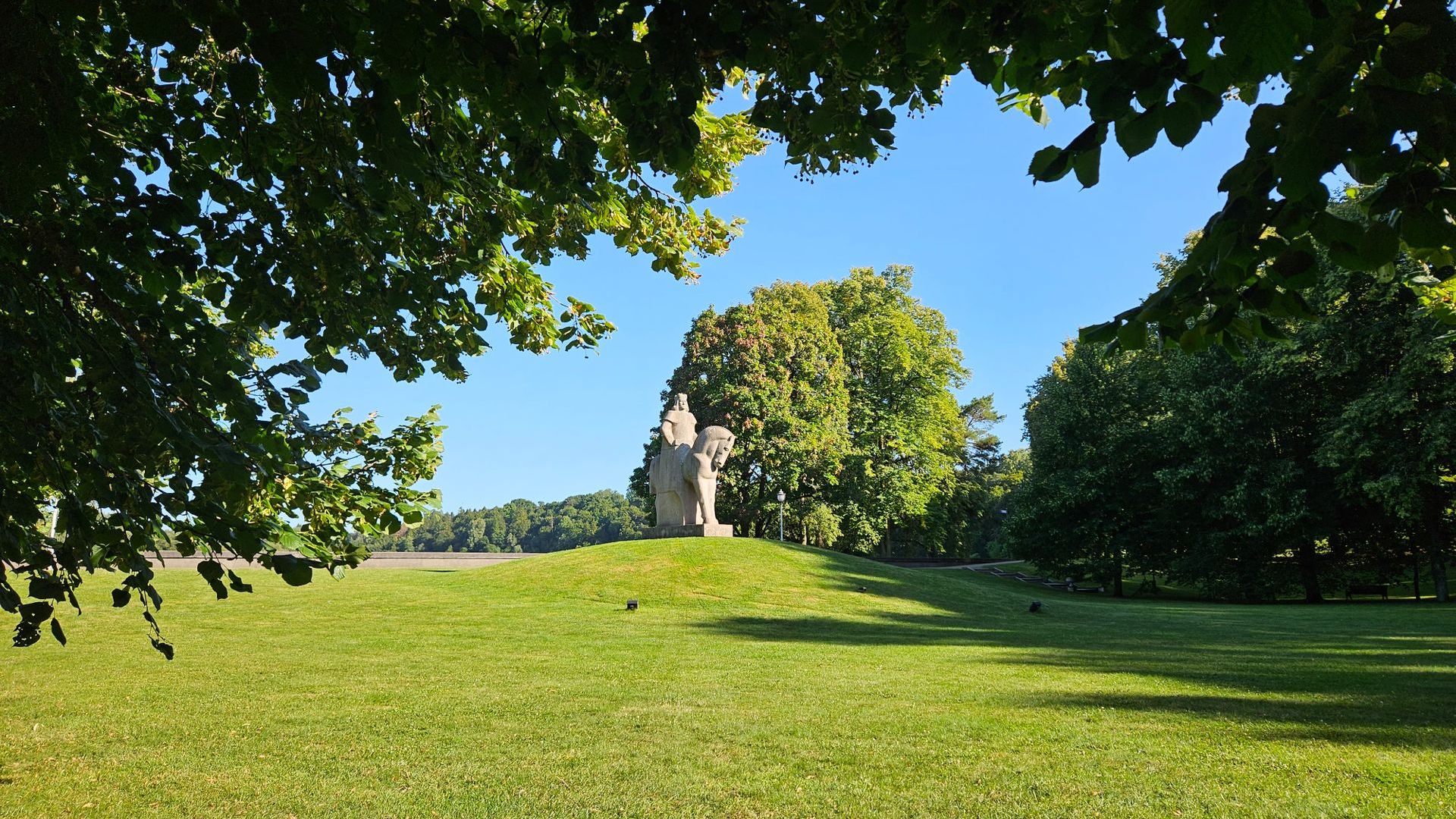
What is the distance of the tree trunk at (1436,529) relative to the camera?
24.4 metres

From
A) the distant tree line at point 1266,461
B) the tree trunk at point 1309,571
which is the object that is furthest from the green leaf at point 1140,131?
the tree trunk at point 1309,571

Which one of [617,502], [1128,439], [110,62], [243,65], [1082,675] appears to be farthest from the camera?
[617,502]

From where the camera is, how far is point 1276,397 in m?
27.2

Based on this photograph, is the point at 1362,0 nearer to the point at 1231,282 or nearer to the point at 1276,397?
the point at 1231,282

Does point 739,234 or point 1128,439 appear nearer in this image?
point 739,234

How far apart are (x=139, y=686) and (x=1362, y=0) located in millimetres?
11369

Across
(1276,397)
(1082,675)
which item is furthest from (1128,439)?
(1082,675)

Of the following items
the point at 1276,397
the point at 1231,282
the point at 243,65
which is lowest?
the point at 1231,282

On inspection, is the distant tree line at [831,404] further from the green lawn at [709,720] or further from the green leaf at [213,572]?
the green leaf at [213,572]

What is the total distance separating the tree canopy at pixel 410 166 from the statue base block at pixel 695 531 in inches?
760

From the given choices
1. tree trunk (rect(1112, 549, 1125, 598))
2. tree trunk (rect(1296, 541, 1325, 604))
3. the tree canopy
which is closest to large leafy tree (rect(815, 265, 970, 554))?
tree trunk (rect(1112, 549, 1125, 598))

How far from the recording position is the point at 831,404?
32594 millimetres

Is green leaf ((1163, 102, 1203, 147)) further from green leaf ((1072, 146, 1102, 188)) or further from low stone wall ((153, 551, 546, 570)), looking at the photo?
low stone wall ((153, 551, 546, 570))

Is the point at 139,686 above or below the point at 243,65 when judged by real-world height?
below
